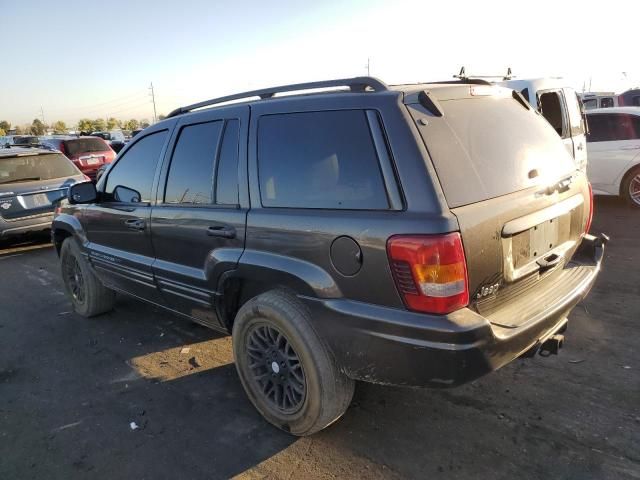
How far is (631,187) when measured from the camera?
830cm

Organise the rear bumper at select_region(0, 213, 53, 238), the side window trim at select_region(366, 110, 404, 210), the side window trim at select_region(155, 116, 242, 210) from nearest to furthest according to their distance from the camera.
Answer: the side window trim at select_region(366, 110, 404, 210), the side window trim at select_region(155, 116, 242, 210), the rear bumper at select_region(0, 213, 53, 238)

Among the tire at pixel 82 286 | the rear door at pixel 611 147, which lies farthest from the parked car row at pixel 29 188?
the rear door at pixel 611 147

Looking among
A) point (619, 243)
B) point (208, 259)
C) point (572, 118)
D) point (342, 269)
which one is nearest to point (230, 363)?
point (208, 259)

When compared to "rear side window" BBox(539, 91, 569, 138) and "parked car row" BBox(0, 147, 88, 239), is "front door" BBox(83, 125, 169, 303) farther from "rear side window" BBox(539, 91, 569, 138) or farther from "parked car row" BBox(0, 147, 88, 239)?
"rear side window" BBox(539, 91, 569, 138)

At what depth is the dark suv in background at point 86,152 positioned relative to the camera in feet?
44.1

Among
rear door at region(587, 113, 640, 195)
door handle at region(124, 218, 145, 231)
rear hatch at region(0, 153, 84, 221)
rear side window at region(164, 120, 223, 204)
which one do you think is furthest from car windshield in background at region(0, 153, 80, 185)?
rear door at region(587, 113, 640, 195)

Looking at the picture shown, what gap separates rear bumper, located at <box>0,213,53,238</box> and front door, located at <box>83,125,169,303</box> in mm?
3675

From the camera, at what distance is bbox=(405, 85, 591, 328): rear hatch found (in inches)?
87.4

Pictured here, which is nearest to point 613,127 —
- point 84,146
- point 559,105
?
point 559,105

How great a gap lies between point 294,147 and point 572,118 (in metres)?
6.12

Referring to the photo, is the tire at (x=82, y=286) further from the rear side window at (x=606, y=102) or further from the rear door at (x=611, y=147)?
the rear side window at (x=606, y=102)

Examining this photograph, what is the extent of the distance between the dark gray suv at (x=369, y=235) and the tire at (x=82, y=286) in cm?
161

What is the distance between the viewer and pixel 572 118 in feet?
23.5

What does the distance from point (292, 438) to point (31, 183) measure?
22.2 ft
